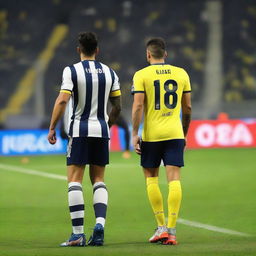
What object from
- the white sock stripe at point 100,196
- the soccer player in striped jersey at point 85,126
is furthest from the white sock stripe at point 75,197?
the white sock stripe at point 100,196

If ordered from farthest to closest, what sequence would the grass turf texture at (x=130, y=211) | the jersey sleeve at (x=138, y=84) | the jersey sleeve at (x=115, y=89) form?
1. the jersey sleeve at (x=115, y=89)
2. the jersey sleeve at (x=138, y=84)
3. the grass turf texture at (x=130, y=211)

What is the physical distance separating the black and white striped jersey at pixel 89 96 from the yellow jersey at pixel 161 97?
27 cm

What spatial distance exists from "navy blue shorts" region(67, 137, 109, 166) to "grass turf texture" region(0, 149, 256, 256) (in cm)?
70

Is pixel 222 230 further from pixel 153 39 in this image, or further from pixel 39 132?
pixel 39 132

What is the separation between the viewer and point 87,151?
20.8 feet

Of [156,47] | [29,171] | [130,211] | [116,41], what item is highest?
[116,41]

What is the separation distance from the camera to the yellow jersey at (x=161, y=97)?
6398 mm

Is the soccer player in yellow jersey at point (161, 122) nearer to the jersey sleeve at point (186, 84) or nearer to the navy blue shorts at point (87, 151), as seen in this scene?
the jersey sleeve at point (186, 84)

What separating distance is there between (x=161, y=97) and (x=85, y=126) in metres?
0.67

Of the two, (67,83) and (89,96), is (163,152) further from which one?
(67,83)

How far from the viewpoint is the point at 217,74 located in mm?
30344

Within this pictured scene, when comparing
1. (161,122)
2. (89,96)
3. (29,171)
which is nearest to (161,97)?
(161,122)

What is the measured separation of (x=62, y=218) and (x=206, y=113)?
2038 cm

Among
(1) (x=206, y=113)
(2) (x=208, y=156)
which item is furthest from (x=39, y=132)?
(1) (x=206, y=113)
